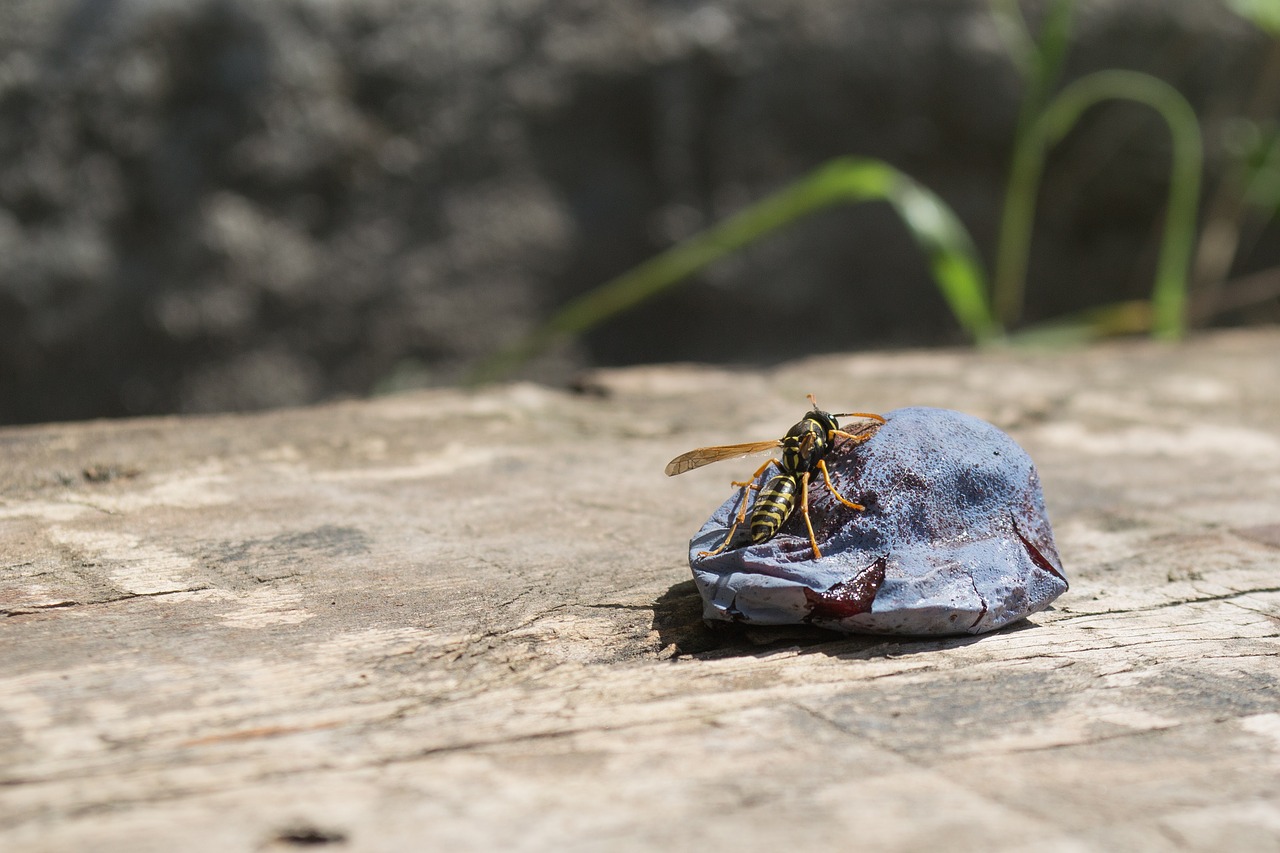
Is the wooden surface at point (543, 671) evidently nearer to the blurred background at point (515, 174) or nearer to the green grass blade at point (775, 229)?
the green grass blade at point (775, 229)

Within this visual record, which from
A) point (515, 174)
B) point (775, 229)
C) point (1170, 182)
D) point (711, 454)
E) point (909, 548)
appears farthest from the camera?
point (1170, 182)

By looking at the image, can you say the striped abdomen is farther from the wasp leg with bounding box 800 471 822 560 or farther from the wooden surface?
the wooden surface

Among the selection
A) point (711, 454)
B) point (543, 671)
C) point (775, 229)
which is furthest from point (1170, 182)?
point (543, 671)

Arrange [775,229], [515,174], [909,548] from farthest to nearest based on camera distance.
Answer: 1. [775,229]
2. [515,174]
3. [909,548]

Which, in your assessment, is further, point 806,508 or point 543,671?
point 806,508

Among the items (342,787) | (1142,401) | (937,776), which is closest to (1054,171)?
(1142,401)

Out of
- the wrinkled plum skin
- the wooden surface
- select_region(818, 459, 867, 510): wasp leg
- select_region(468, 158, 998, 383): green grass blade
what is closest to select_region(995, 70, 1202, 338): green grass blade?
select_region(468, 158, 998, 383): green grass blade

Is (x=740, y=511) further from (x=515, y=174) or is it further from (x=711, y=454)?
(x=515, y=174)
